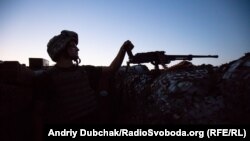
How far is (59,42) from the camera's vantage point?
166 inches

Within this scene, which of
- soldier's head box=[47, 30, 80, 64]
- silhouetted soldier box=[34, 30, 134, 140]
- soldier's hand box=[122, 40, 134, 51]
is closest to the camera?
silhouetted soldier box=[34, 30, 134, 140]

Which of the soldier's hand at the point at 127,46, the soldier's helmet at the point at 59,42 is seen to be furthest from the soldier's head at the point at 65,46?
the soldier's hand at the point at 127,46

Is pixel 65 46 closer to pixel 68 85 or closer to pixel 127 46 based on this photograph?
pixel 68 85

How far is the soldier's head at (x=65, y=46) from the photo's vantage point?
418cm

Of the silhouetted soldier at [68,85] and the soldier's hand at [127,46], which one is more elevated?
the soldier's hand at [127,46]

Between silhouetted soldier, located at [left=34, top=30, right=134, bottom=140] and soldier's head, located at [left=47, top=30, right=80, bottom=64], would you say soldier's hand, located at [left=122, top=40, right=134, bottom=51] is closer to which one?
silhouetted soldier, located at [left=34, top=30, right=134, bottom=140]

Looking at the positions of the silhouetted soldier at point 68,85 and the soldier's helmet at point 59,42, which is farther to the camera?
the soldier's helmet at point 59,42

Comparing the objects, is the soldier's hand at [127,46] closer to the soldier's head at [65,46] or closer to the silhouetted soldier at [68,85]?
the silhouetted soldier at [68,85]

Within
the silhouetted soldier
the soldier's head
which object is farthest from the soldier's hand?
the soldier's head

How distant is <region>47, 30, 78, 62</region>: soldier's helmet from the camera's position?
4.18m

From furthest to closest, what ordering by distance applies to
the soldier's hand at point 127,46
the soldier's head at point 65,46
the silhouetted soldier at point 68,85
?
the soldier's head at point 65,46 → the soldier's hand at point 127,46 → the silhouetted soldier at point 68,85

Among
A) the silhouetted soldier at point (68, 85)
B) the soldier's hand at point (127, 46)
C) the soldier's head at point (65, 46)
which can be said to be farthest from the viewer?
the soldier's head at point (65, 46)

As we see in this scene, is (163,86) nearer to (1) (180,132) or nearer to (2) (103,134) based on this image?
(1) (180,132)

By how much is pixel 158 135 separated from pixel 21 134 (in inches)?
74.2
